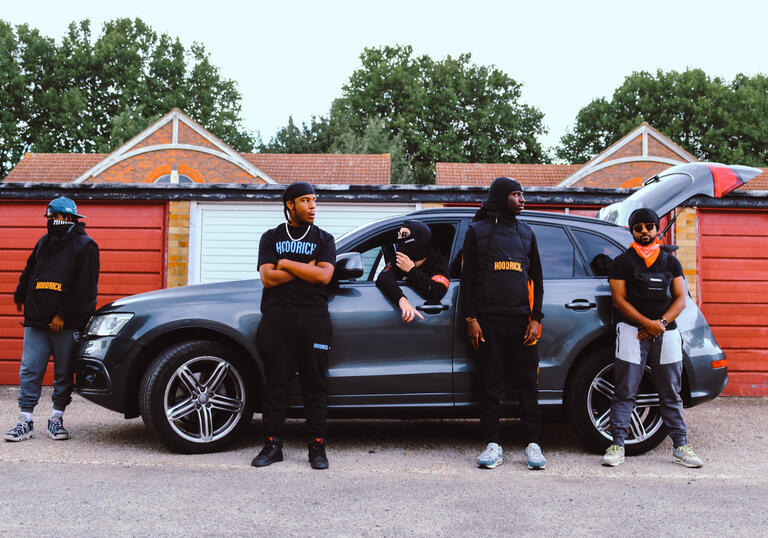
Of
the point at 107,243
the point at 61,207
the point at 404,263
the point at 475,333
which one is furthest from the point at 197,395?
the point at 107,243

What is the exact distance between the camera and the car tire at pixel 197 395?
4.78 metres

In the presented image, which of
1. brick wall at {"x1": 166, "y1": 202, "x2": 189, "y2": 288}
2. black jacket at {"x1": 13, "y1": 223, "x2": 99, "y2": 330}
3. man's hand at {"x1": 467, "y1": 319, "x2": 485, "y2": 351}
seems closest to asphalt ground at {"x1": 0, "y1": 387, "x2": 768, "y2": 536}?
man's hand at {"x1": 467, "y1": 319, "x2": 485, "y2": 351}

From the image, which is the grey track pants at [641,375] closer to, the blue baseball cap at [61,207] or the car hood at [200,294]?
the car hood at [200,294]

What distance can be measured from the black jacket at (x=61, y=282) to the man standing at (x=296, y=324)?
6.04 feet

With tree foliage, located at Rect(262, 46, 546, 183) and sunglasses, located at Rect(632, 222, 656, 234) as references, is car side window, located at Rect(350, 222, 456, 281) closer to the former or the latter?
sunglasses, located at Rect(632, 222, 656, 234)

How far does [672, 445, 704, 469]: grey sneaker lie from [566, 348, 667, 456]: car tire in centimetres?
22

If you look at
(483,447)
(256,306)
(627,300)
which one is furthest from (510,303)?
(256,306)

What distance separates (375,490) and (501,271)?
5.42 ft

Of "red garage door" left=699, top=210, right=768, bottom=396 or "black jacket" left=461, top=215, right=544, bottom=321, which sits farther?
"red garage door" left=699, top=210, right=768, bottom=396

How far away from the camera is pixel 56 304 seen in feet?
18.1

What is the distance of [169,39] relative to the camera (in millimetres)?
50500

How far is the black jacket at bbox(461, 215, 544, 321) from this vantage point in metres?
4.70

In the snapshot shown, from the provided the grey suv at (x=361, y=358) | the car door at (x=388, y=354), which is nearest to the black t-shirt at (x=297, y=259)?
the grey suv at (x=361, y=358)

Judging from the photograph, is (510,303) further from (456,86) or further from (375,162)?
(456,86)
